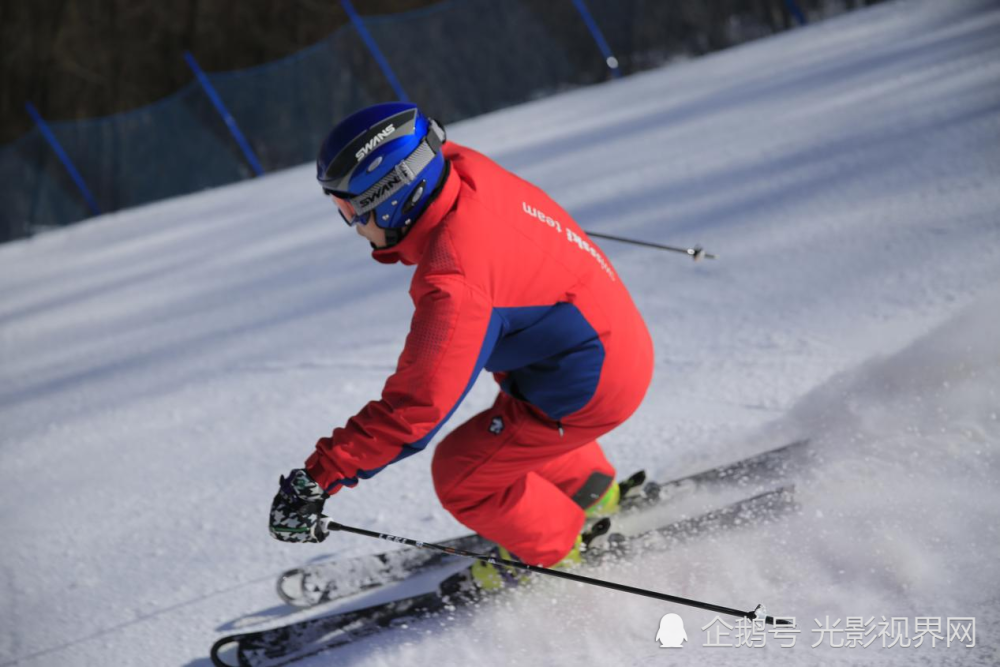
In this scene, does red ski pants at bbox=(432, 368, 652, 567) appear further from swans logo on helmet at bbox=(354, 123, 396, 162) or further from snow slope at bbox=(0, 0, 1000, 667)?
swans logo on helmet at bbox=(354, 123, 396, 162)

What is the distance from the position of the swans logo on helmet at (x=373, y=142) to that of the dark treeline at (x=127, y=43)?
16.4 meters

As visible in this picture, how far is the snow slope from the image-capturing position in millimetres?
2484

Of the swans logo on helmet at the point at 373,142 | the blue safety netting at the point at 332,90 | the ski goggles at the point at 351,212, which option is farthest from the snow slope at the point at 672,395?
the blue safety netting at the point at 332,90

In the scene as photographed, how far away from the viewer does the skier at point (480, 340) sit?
81.4 inches

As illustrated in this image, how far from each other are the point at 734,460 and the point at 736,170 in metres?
3.64

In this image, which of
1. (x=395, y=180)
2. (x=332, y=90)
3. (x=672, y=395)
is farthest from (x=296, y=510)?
(x=332, y=90)

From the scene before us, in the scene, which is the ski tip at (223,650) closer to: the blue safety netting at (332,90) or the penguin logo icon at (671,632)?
the penguin logo icon at (671,632)

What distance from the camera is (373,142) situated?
215 centimetres

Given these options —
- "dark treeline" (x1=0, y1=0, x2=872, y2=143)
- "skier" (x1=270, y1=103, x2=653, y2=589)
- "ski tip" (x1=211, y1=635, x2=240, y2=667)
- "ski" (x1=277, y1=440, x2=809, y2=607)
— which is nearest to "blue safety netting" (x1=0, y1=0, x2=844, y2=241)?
"dark treeline" (x1=0, y1=0, x2=872, y2=143)

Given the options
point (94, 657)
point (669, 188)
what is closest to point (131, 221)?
point (669, 188)

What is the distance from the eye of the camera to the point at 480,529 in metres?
2.55

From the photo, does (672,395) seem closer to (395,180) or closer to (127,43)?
(395,180)

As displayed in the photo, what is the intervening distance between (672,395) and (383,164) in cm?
193

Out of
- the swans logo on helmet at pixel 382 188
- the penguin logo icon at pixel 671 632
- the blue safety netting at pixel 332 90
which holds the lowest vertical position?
the blue safety netting at pixel 332 90
